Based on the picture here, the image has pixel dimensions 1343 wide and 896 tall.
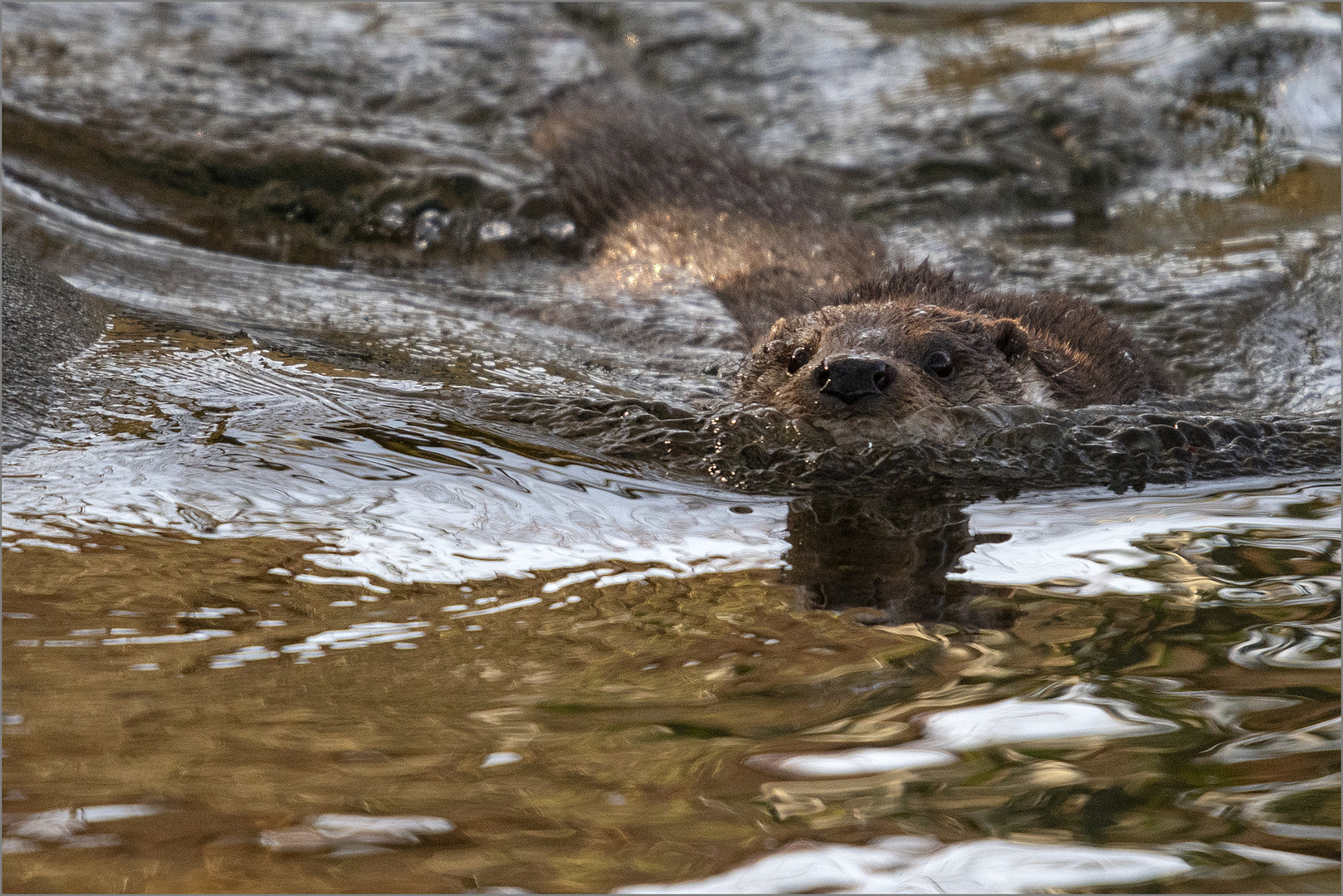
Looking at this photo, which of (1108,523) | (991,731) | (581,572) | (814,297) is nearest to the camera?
(991,731)

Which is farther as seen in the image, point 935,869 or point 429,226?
point 429,226

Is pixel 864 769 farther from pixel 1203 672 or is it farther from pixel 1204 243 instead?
pixel 1204 243

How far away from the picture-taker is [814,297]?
4.39 m

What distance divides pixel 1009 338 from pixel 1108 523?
1.04 metres

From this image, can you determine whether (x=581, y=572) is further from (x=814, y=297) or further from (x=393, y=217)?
(x=393, y=217)

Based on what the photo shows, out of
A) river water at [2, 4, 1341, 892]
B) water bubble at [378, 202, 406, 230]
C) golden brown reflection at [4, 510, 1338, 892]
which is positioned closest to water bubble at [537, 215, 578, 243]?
river water at [2, 4, 1341, 892]

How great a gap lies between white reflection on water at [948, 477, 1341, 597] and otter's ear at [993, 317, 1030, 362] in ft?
2.40

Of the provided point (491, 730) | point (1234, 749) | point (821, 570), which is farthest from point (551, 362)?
point (1234, 749)

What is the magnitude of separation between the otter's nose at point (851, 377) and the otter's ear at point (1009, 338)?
23.8 inches

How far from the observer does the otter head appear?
10.2 feet

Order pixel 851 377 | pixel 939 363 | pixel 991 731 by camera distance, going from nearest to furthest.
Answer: pixel 991 731
pixel 851 377
pixel 939 363

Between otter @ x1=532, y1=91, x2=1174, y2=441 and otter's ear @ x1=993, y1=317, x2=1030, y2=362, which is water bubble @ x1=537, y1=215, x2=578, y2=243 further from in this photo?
otter's ear @ x1=993, y1=317, x2=1030, y2=362

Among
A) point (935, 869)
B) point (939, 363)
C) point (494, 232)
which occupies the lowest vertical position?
point (935, 869)

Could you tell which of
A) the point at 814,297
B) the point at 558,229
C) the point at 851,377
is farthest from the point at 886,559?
the point at 558,229
